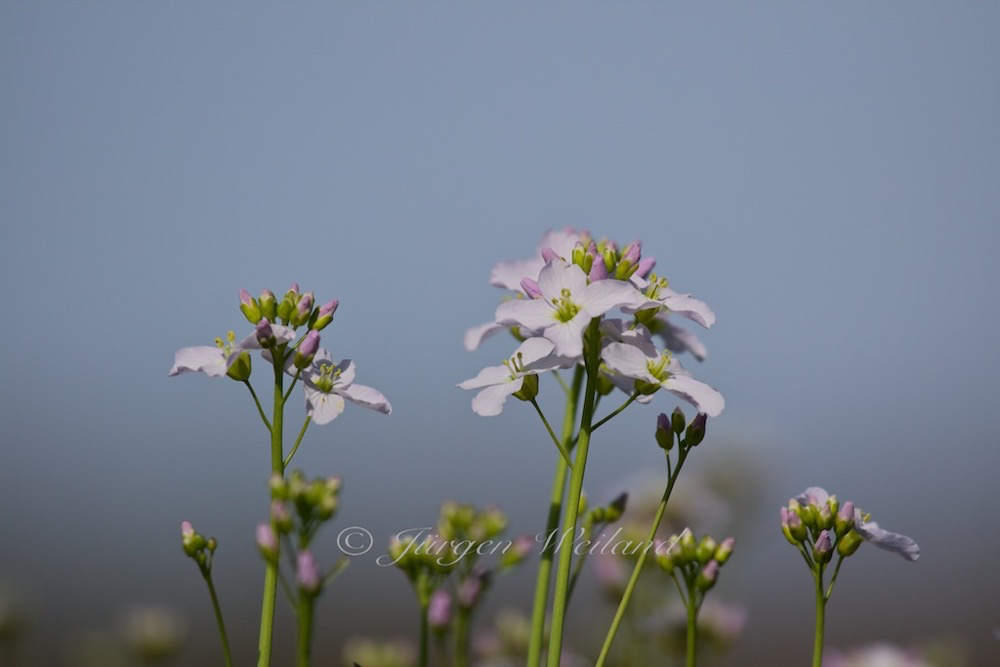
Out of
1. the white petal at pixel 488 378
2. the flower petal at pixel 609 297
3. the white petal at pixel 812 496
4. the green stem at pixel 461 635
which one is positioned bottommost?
the green stem at pixel 461 635

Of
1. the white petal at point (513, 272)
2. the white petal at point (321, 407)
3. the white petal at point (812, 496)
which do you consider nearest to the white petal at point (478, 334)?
the white petal at point (513, 272)

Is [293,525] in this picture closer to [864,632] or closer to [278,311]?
[278,311]

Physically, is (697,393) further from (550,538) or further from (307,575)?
(307,575)

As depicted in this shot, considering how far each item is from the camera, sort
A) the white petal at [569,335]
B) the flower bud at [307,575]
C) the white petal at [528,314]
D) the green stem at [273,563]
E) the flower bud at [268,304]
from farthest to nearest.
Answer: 1. the flower bud at [268,304]
2. the white petal at [528,314]
3. the white petal at [569,335]
4. the green stem at [273,563]
5. the flower bud at [307,575]

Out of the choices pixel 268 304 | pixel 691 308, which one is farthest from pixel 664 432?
pixel 268 304

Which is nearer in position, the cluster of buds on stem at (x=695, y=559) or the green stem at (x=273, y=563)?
the green stem at (x=273, y=563)

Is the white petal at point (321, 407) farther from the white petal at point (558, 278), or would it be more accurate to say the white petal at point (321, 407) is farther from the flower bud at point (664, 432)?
the flower bud at point (664, 432)

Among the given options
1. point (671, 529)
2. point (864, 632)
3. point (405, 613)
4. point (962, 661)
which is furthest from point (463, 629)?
point (864, 632)
